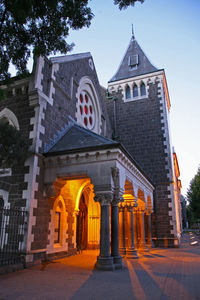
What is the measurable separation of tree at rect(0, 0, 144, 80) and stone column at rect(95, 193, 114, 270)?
19.0 feet

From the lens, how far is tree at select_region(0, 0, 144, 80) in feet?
26.7

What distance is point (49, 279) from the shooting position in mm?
7094

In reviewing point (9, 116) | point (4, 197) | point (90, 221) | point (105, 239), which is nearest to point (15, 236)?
point (4, 197)

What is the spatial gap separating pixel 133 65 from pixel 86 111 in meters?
12.7

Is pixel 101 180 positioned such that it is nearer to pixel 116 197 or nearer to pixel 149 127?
pixel 116 197

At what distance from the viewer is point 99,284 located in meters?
6.48

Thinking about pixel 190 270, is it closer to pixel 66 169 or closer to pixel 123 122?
pixel 66 169

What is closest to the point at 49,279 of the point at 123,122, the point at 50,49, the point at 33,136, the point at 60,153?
the point at 60,153

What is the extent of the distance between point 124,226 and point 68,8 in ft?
35.6

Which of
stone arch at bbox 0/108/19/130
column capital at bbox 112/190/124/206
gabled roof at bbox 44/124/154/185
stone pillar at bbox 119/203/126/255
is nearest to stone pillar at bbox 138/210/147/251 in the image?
stone pillar at bbox 119/203/126/255

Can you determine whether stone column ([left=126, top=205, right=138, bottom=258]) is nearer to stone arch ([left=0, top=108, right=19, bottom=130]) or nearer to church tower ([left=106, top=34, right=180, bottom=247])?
church tower ([left=106, top=34, right=180, bottom=247])

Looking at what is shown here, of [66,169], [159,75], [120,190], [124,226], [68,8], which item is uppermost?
[159,75]

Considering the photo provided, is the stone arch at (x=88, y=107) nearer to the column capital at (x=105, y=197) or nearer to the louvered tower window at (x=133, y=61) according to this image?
the column capital at (x=105, y=197)

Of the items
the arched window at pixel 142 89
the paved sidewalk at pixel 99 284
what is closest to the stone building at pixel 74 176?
the paved sidewalk at pixel 99 284
